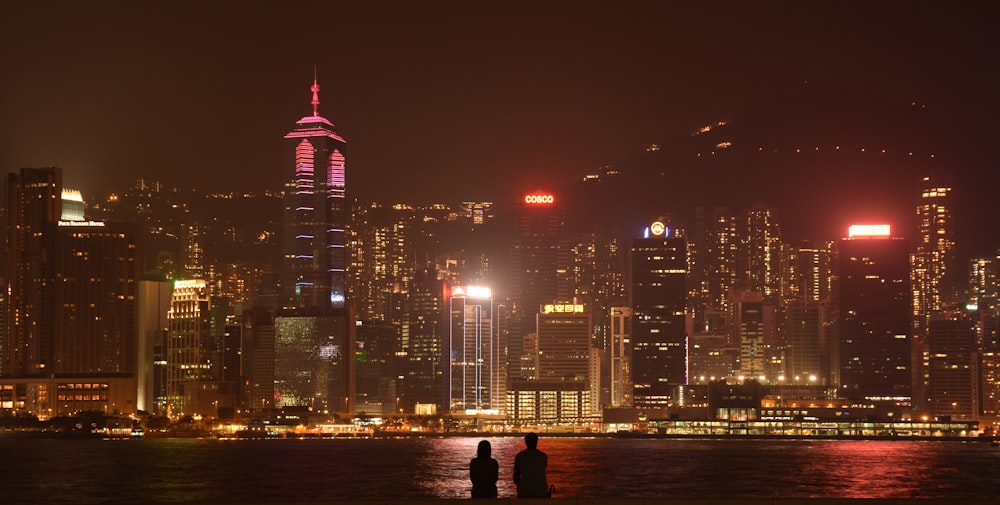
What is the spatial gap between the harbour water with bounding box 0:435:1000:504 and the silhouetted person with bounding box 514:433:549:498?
109 feet

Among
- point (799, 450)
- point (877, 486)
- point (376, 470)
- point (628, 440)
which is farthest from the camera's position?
point (628, 440)

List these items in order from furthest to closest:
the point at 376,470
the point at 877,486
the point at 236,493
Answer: the point at 376,470
the point at 877,486
the point at 236,493

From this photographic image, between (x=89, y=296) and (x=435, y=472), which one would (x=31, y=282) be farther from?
(x=435, y=472)

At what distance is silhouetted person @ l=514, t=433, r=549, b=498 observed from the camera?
67.7 feet

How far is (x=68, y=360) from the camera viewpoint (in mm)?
Result: 195625

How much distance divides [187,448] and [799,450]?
205ft

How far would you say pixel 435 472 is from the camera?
98.2 meters

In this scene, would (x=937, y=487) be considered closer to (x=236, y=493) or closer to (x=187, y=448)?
(x=236, y=493)

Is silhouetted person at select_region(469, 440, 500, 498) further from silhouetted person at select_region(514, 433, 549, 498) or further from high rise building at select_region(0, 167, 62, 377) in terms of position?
high rise building at select_region(0, 167, 62, 377)

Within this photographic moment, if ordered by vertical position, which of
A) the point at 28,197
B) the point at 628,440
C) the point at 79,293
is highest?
the point at 28,197

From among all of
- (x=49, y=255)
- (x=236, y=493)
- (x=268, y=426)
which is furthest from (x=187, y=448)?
(x=236, y=493)

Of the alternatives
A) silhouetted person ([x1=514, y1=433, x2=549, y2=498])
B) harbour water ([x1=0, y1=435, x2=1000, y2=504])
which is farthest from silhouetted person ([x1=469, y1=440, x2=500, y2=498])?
harbour water ([x1=0, y1=435, x2=1000, y2=504])

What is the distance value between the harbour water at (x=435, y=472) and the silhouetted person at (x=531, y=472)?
33076mm

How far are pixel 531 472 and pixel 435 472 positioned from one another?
3086 inches
